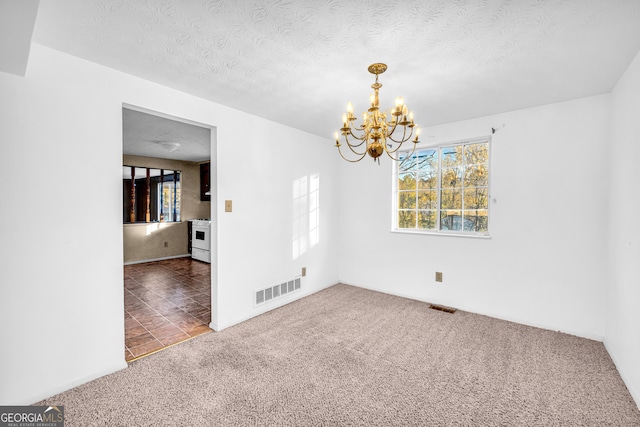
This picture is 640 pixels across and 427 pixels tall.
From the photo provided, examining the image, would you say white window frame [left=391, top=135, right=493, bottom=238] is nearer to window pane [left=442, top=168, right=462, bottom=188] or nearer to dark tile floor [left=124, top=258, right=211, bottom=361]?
window pane [left=442, top=168, right=462, bottom=188]

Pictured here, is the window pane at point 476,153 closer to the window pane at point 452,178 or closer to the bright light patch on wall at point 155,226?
the window pane at point 452,178

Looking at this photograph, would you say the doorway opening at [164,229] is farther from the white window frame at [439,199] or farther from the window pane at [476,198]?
the window pane at [476,198]

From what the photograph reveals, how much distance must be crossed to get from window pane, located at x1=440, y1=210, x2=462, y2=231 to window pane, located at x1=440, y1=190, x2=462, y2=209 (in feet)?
0.21

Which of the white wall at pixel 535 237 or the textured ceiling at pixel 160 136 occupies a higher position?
the textured ceiling at pixel 160 136

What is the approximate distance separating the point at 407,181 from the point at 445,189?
539mm

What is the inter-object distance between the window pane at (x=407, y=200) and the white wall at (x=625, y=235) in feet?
6.39

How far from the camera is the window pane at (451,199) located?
367cm

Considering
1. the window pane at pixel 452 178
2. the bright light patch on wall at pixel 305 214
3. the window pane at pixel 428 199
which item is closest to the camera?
the window pane at pixel 452 178

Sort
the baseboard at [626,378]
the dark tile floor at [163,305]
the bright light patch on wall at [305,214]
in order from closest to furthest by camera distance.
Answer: the baseboard at [626,378] → the dark tile floor at [163,305] → the bright light patch on wall at [305,214]

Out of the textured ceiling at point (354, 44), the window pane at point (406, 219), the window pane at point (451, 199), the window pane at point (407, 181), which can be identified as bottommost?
the window pane at point (406, 219)

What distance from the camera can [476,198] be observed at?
3545mm

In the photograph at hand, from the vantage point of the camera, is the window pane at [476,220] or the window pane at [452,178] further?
the window pane at [452,178]

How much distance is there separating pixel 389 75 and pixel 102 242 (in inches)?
102

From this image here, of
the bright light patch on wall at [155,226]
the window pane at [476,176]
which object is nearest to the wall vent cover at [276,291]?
the window pane at [476,176]
